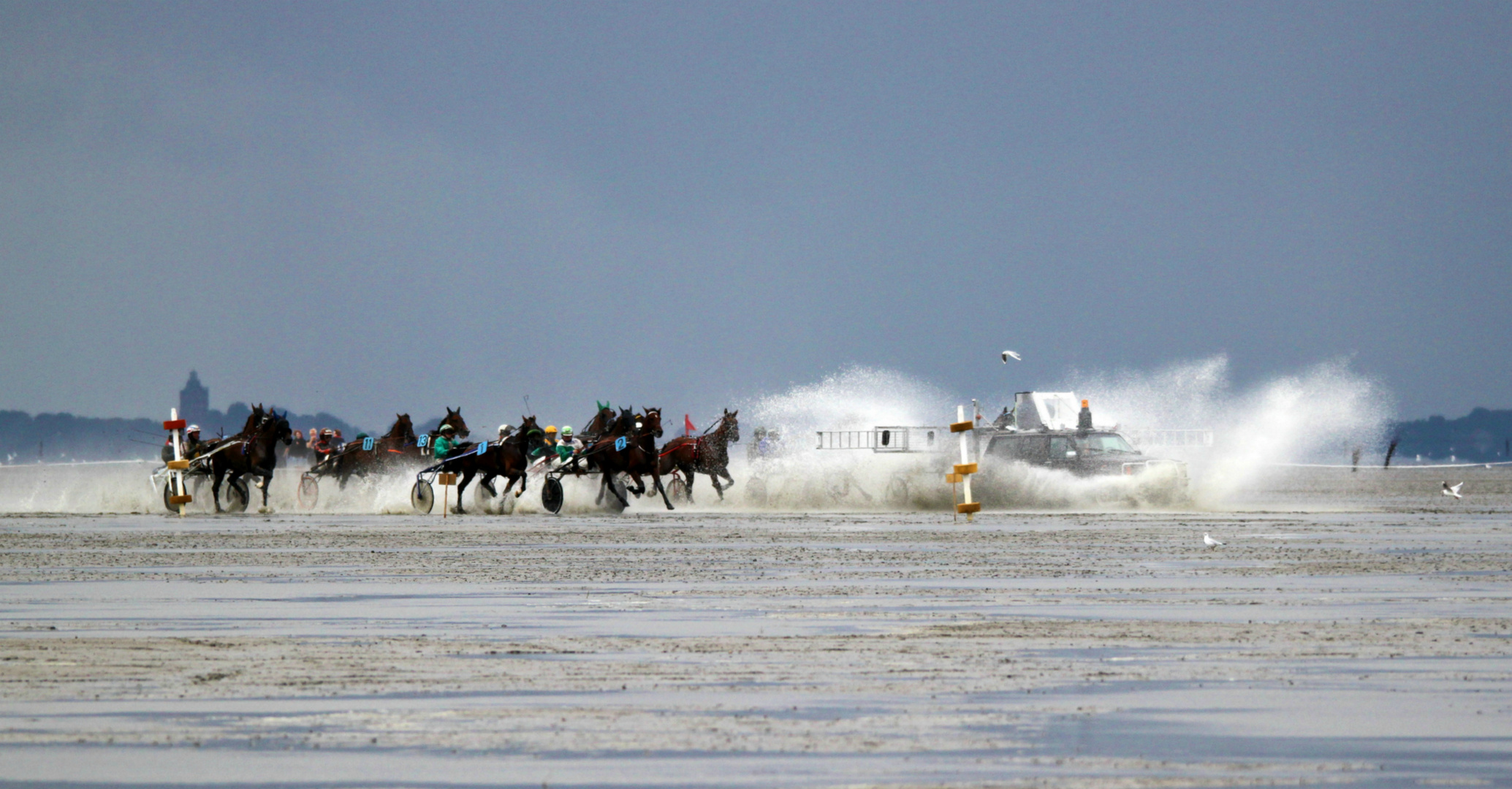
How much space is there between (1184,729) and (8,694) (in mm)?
6183

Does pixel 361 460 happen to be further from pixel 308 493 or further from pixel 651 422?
pixel 651 422

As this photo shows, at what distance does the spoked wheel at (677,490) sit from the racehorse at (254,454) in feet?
34.8

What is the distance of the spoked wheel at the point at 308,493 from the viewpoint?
46312 mm

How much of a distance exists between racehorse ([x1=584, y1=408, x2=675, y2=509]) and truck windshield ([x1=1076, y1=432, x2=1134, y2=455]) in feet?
32.6

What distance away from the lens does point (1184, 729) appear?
9.16 metres

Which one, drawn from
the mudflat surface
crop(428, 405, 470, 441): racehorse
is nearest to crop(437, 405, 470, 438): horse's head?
crop(428, 405, 470, 441): racehorse

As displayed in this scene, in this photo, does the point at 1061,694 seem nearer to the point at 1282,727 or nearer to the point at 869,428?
the point at 1282,727

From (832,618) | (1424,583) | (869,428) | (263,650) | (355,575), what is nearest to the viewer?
(263,650)

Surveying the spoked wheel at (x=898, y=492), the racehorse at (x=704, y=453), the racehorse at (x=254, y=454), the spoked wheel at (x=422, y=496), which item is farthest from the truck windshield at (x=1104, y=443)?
the racehorse at (x=254, y=454)

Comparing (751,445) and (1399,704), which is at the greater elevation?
(751,445)

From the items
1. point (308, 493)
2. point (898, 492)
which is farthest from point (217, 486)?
point (898, 492)

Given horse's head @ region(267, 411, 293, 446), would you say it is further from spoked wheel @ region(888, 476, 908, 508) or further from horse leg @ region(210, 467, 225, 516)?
spoked wheel @ region(888, 476, 908, 508)

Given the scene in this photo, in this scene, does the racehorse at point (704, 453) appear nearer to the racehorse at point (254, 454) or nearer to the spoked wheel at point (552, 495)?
the spoked wheel at point (552, 495)

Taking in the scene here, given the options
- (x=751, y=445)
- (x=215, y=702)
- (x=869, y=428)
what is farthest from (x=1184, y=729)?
(x=751, y=445)
